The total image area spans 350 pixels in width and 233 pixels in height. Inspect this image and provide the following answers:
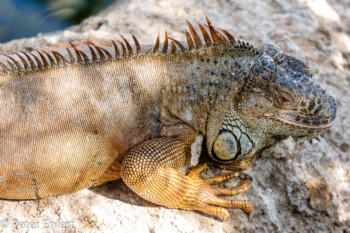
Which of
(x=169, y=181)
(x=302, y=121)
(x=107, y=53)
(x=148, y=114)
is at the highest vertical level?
(x=107, y=53)

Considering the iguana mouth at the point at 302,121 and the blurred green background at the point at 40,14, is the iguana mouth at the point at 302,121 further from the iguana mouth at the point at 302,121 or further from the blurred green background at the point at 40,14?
the blurred green background at the point at 40,14

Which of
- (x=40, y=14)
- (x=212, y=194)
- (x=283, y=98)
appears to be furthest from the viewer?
(x=40, y=14)

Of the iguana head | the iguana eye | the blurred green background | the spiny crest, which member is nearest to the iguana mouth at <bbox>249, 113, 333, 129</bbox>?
the iguana head

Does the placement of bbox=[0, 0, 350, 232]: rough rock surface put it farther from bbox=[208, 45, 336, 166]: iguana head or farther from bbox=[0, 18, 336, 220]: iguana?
bbox=[208, 45, 336, 166]: iguana head

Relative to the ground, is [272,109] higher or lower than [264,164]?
higher

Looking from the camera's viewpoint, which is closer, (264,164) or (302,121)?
(302,121)

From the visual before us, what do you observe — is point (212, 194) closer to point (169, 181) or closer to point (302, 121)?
point (169, 181)

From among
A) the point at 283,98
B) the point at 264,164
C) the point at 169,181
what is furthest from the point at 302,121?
the point at 169,181

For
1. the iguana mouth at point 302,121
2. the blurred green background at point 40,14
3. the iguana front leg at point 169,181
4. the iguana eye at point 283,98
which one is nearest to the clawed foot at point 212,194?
the iguana front leg at point 169,181
